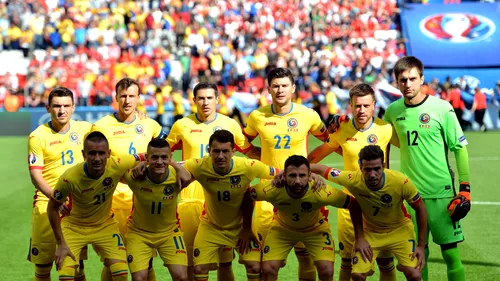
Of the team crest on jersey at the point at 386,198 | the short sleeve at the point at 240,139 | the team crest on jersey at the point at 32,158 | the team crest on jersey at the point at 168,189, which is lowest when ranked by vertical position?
the team crest on jersey at the point at 386,198

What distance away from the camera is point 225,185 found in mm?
8180

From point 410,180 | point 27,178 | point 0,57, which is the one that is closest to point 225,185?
point 410,180

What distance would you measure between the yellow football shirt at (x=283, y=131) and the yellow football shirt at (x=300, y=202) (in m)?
0.90

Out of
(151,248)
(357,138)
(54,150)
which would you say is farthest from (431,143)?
(54,150)

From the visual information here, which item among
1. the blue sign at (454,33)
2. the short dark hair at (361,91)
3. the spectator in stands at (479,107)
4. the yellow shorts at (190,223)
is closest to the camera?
the short dark hair at (361,91)

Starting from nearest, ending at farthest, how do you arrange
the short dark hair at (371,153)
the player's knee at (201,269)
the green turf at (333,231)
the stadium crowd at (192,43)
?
the short dark hair at (371,153) → the player's knee at (201,269) → the green turf at (333,231) → the stadium crowd at (192,43)

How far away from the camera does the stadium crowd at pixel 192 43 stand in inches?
1163

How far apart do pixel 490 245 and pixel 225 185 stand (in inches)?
203

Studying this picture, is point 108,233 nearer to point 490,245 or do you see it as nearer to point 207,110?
point 207,110

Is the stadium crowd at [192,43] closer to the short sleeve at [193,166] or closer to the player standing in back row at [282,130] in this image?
the player standing in back row at [282,130]

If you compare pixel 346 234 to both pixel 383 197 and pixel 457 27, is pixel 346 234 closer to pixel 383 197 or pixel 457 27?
pixel 383 197

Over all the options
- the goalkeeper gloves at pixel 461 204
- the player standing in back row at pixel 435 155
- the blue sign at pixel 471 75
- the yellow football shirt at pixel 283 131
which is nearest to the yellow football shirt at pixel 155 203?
the yellow football shirt at pixel 283 131

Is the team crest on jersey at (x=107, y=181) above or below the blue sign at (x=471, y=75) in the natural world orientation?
below

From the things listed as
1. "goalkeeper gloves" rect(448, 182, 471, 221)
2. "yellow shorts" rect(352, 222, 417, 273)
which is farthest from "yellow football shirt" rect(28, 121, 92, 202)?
"goalkeeper gloves" rect(448, 182, 471, 221)
